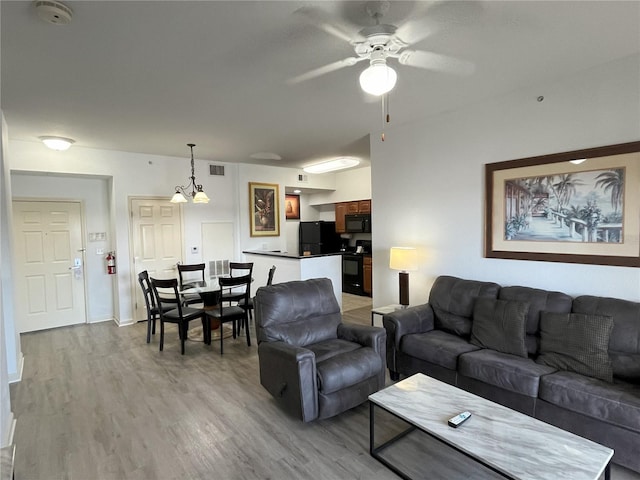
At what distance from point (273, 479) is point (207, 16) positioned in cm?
275

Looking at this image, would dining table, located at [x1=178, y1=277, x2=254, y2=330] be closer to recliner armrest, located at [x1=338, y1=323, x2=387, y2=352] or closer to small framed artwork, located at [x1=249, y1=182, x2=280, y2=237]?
recliner armrest, located at [x1=338, y1=323, x2=387, y2=352]

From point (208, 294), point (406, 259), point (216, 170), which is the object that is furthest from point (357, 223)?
point (208, 294)

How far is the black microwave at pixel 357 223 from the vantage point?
7.30 m

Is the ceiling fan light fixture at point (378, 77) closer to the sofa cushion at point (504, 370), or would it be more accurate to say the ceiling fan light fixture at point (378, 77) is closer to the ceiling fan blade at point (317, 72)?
the ceiling fan blade at point (317, 72)

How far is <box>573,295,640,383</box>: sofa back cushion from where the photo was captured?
7.70 feet

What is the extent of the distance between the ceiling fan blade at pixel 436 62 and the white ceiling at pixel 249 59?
7cm

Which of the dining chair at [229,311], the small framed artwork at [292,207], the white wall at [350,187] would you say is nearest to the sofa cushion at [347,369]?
the dining chair at [229,311]

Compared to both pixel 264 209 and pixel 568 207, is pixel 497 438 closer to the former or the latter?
pixel 568 207

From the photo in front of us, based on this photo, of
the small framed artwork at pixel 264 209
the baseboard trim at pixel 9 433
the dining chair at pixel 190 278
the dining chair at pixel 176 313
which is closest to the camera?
the baseboard trim at pixel 9 433

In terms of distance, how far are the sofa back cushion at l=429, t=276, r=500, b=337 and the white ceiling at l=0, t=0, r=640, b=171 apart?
1.84m

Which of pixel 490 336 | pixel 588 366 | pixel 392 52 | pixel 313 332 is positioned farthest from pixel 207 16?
pixel 588 366

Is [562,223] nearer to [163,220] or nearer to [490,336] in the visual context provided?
[490,336]

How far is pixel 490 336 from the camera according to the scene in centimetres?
289

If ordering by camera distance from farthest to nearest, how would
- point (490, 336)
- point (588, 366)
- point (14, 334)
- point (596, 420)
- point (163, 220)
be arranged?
point (163, 220) → point (14, 334) → point (490, 336) → point (588, 366) → point (596, 420)
